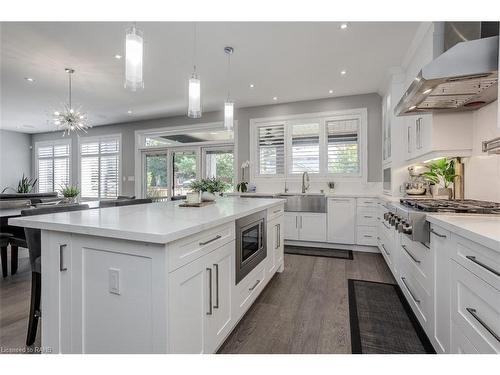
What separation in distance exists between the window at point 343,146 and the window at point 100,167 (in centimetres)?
564

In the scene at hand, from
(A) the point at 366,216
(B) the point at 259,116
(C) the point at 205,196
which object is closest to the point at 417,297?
(C) the point at 205,196

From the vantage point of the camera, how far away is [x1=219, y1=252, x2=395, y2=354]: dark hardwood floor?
5.64ft

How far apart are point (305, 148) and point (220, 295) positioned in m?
3.90

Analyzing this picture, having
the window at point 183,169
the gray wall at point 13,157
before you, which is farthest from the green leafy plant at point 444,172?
the gray wall at point 13,157

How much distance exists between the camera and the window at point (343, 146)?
460cm

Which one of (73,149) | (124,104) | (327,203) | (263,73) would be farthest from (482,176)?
(73,149)

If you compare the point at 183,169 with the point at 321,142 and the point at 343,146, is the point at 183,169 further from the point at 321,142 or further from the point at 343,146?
the point at 343,146

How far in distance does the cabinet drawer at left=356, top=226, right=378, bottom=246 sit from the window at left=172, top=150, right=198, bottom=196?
153 inches

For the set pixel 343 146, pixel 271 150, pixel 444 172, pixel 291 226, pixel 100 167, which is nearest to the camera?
pixel 444 172

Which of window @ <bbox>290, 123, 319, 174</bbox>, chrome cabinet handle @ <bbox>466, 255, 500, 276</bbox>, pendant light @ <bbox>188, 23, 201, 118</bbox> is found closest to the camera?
chrome cabinet handle @ <bbox>466, 255, 500, 276</bbox>

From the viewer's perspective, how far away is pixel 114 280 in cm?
118

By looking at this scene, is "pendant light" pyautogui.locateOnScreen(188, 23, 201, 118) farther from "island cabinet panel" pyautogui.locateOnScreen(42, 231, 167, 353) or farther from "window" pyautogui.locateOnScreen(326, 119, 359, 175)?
"window" pyautogui.locateOnScreen(326, 119, 359, 175)

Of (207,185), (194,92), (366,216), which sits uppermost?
(194,92)

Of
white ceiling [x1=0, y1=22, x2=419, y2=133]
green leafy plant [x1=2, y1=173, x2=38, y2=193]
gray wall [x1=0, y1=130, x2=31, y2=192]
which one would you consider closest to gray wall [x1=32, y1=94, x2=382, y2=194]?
white ceiling [x1=0, y1=22, x2=419, y2=133]
